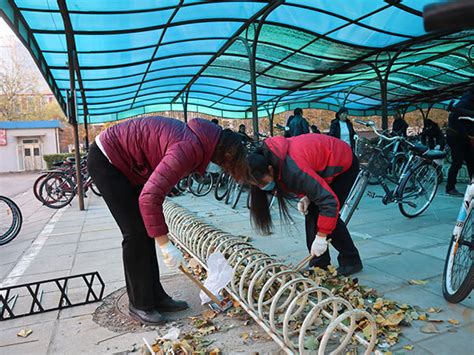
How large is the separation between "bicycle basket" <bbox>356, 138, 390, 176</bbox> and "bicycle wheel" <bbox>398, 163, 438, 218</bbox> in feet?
2.26

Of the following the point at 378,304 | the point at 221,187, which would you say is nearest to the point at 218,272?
the point at 378,304

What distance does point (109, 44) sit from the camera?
8625mm

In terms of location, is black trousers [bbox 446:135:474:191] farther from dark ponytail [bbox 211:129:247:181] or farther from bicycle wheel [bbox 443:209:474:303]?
dark ponytail [bbox 211:129:247:181]

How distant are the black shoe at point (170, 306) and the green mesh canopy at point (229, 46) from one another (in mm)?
3591

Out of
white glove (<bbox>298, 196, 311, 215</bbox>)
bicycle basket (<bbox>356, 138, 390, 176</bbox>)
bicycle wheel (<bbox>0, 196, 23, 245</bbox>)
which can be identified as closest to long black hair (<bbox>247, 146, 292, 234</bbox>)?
white glove (<bbox>298, 196, 311, 215</bbox>)

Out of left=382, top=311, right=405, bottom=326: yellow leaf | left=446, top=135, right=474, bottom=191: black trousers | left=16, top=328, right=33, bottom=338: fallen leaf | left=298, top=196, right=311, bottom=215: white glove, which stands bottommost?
left=16, top=328, right=33, bottom=338: fallen leaf

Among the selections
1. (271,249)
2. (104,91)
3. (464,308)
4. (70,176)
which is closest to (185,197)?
(70,176)

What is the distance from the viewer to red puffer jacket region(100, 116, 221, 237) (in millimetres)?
2219

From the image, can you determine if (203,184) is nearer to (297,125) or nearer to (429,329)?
(297,125)

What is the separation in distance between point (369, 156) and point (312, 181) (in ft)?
6.92

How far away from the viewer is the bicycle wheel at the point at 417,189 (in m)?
5.18

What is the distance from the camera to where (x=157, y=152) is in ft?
8.12

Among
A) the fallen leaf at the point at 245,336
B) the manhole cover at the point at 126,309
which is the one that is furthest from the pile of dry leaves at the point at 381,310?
the manhole cover at the point at 126,309

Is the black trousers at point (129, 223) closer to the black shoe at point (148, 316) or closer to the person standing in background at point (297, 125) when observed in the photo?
the black shoe at point (148, 316)
